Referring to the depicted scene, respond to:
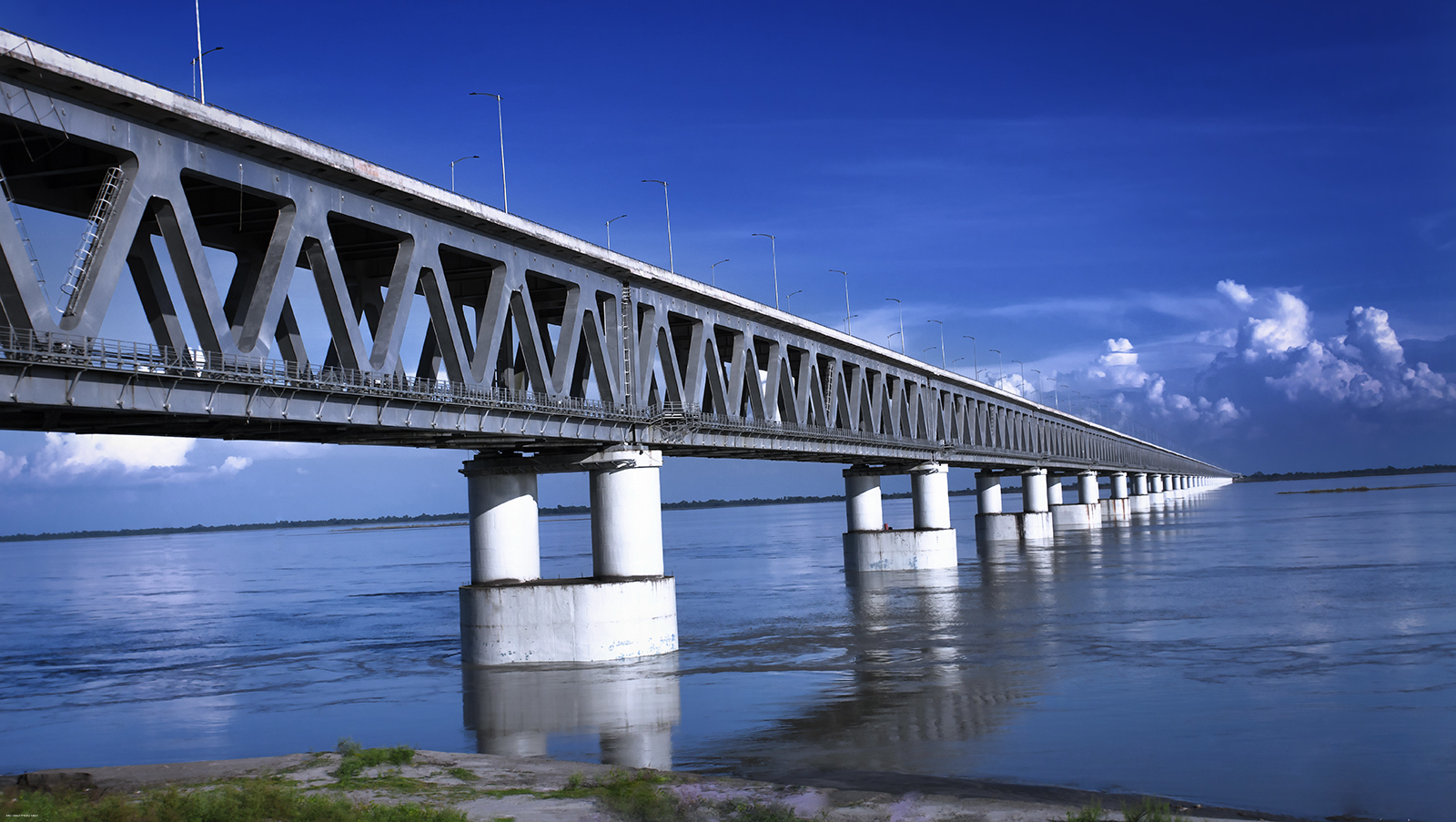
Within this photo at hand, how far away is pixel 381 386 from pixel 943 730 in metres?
14.5

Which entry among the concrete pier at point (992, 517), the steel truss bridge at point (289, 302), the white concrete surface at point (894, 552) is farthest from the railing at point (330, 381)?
the concrete pier at point (992, 517)

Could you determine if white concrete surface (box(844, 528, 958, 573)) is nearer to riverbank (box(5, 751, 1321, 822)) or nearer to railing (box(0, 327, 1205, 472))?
railing (box(0, 327, 1205, 472))

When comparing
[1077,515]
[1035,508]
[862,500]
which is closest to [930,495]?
[862,500]

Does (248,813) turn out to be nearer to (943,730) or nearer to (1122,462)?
(943,730)

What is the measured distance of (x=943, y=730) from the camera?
24.1m

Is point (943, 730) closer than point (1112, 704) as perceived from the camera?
Yes

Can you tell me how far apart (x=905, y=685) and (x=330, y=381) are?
637 inches

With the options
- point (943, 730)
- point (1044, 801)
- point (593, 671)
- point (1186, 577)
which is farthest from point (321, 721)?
point (1186, 577)

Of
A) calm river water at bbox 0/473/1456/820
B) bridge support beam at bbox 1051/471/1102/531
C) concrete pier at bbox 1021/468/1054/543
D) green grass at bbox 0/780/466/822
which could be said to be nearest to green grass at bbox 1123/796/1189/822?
calm river water at bbox 0/473/1456/820

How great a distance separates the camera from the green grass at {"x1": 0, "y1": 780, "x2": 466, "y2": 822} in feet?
49.9

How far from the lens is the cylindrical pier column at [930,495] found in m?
75.9

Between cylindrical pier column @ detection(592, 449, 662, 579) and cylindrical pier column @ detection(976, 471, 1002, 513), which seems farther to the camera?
cylindrical pier column @ detection(976, 471, 1002, 513)

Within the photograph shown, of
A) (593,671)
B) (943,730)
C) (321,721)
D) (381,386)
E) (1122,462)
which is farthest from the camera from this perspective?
(1122,462)

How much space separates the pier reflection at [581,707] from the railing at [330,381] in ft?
24.0
